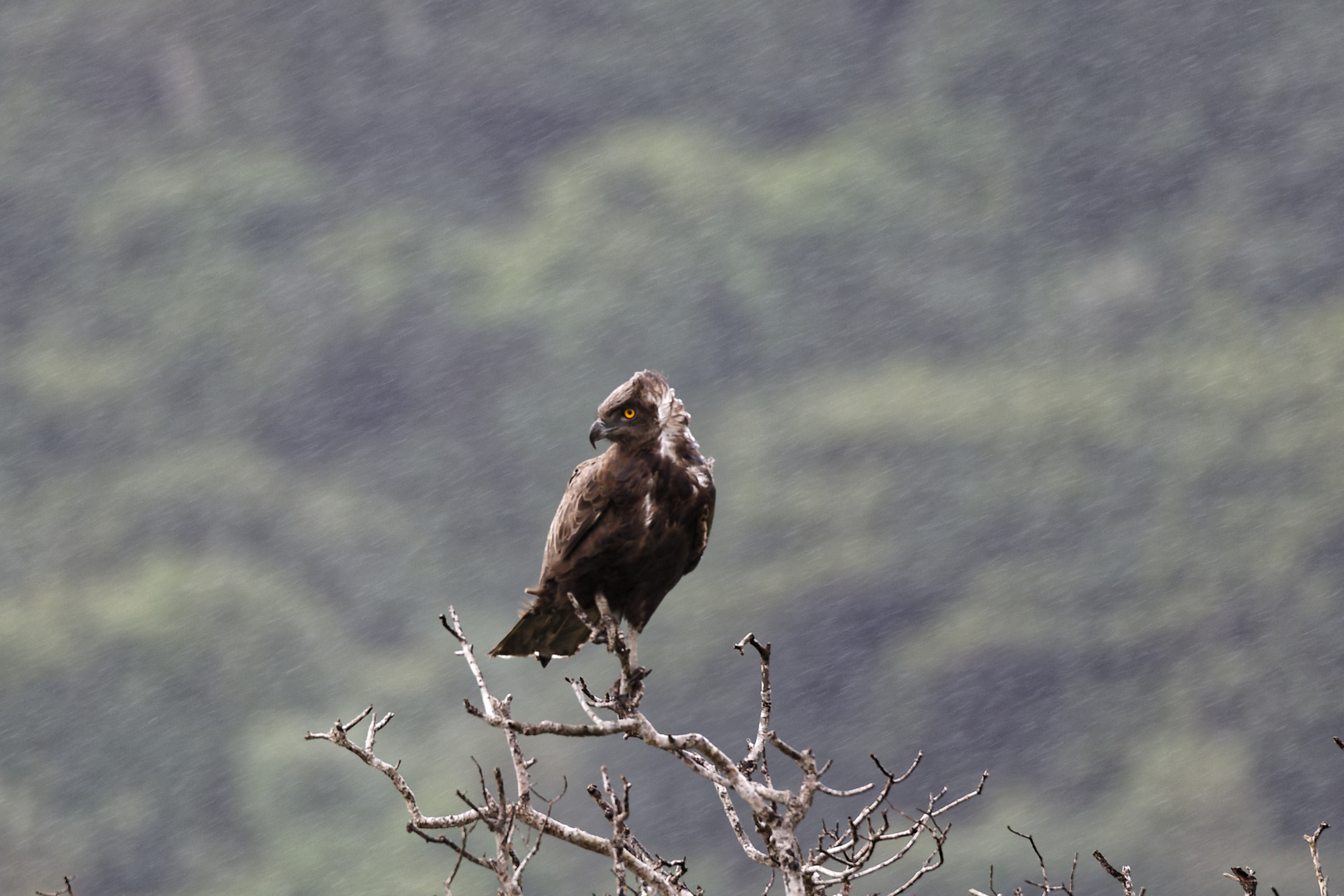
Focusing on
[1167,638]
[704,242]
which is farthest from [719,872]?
[704,242]

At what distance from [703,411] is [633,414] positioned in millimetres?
71114

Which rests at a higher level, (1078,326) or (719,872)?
(1078,326)

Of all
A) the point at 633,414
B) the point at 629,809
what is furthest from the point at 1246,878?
the point at 633,414

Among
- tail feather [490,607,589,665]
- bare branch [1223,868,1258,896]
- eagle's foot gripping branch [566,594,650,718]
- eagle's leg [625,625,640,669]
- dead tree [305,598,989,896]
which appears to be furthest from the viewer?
tail feather [490,607,589,665]

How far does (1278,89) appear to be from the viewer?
3492 inches

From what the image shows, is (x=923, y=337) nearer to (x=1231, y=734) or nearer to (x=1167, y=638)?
(x=1167, y=638)

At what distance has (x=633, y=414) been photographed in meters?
5.80

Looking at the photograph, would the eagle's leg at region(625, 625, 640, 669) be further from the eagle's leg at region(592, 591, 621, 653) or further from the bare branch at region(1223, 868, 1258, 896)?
the bare branch at region(1223, 868, 1258, 896)

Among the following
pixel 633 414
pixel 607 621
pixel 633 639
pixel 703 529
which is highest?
pixel 633 414

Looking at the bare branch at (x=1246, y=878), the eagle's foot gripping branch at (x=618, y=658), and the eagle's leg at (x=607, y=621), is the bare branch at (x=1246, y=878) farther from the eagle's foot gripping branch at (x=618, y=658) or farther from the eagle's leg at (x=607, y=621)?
the eagle's leg at (x=607, y=621)

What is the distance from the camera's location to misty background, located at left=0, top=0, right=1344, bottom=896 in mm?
65250

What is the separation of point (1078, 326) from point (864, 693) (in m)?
27.3

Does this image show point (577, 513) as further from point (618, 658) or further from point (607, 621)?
point (618, 658)

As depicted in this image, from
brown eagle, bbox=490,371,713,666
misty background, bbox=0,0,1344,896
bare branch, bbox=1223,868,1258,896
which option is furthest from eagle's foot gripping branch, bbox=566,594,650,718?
misty background, bbox=0,0,1344,896
